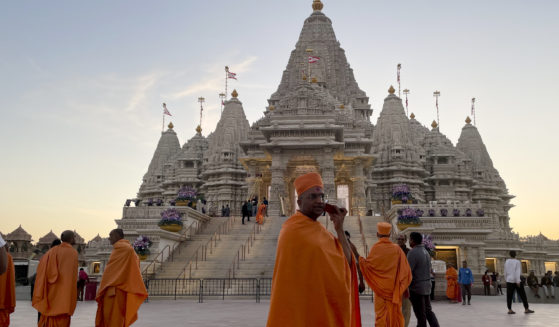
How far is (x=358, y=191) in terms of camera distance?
3862cm

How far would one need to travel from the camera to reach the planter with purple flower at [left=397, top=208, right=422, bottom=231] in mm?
24109

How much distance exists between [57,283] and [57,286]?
54 millimetres

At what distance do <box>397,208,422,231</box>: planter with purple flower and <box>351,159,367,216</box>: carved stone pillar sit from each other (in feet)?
43.2

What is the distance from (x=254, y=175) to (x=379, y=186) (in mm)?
14135

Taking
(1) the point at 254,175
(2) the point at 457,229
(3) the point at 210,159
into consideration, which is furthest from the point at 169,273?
(3) the point at 210,159

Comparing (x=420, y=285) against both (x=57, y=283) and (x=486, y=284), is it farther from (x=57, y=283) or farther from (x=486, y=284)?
(x=486, y=284)

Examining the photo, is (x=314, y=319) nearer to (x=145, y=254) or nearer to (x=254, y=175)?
(x=145, y=254)

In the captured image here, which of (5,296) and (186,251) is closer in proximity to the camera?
(5,296)

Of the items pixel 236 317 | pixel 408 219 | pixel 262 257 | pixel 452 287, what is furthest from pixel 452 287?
pixel 236 317

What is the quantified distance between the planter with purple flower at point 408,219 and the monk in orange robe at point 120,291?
1750 cm

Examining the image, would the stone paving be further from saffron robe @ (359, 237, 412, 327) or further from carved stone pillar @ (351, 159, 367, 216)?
carved stone pillar @ (351, 159, 367, 216)

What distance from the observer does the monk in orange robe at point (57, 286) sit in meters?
8.41

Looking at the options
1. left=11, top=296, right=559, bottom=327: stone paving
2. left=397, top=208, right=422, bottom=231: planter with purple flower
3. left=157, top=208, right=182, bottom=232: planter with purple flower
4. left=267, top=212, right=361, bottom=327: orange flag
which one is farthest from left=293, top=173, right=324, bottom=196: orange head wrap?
left=157, top=208, right=182, bottom=232: planter with purple flower

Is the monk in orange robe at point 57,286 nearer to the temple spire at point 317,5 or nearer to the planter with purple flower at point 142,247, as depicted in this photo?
the planter with purple flower at point 142,247
